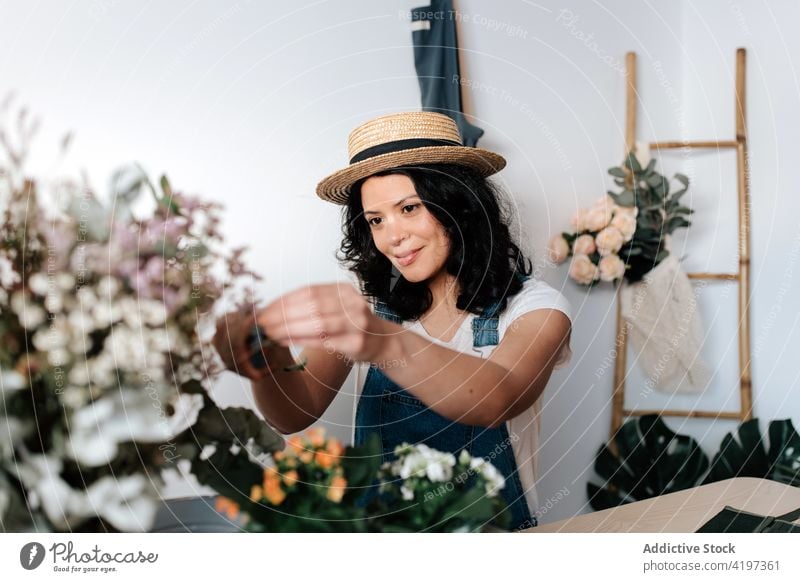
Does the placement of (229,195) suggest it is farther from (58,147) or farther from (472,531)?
(472,531)

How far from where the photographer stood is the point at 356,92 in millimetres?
791

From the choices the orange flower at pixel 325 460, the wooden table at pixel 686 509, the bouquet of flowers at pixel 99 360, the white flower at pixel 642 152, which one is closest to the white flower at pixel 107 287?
the bouquet of flowers at pixel 99 360

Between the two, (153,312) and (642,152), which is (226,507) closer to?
(153,312)

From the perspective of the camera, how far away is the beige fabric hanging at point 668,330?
989 millimetres

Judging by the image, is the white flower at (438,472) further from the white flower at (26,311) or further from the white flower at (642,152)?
the white flower at (642,152)

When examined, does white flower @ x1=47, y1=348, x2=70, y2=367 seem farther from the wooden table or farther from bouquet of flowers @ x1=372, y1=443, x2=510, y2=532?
the wooden table

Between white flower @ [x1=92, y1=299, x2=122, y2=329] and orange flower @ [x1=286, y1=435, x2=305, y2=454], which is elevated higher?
white flower @ [x1=92, y1=299, x2=122, y2=329]

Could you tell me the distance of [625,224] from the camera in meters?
0.93

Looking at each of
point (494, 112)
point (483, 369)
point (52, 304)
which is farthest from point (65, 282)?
point (494, 112)

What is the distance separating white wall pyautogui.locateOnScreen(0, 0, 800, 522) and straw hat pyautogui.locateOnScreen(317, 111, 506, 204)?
4 centimetres

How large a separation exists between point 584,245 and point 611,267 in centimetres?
5

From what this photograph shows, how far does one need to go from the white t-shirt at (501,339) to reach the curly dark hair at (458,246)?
0.04 feet

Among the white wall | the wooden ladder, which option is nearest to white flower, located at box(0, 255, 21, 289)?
the white wall

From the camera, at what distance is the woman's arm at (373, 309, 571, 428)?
0.67 m
